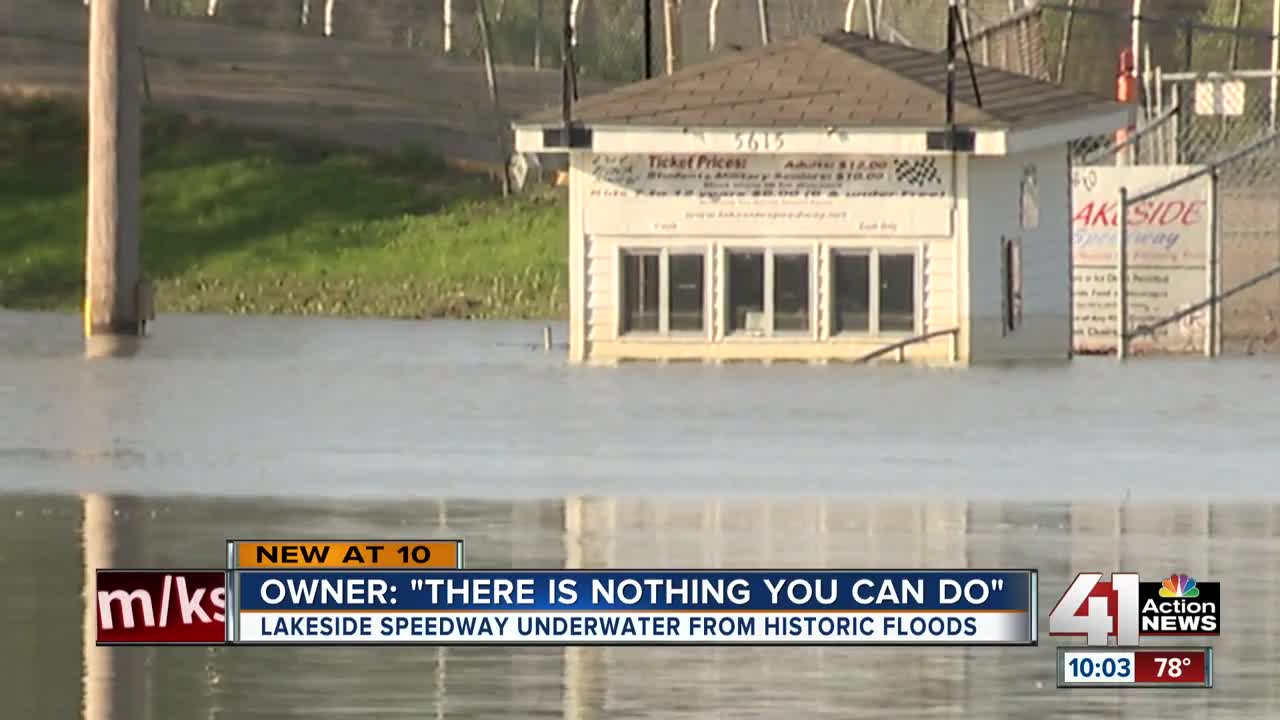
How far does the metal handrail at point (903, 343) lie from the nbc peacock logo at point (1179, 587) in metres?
24.8

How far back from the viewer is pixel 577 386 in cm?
3972

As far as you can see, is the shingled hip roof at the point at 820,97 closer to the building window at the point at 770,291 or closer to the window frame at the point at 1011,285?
the window frame at the point at 1011,285

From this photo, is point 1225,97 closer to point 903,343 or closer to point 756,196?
point 903,343

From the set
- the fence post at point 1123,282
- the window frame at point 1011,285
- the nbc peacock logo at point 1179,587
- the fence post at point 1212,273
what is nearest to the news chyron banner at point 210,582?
the nbc peacock logo at point 1179,587

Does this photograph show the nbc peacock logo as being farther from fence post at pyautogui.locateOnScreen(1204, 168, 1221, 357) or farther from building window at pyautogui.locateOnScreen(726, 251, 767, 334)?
building window at pyautogui.locateOnScreen(726, 251, 767, 334)

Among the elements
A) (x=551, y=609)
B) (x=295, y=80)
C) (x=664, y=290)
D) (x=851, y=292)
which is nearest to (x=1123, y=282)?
(x=851, y=292)

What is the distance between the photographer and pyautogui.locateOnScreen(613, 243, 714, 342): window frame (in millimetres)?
44344

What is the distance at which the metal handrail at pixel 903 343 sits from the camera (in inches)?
1729

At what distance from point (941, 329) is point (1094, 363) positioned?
6.04 ft

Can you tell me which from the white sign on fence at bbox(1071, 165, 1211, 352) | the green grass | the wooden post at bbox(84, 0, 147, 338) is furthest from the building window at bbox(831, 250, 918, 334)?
the green grass

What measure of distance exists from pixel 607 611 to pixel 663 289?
2802 cm

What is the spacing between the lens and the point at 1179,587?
18.5 metres

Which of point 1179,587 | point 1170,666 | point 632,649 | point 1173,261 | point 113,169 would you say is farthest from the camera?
point 113,169

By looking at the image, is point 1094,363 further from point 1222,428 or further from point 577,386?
point 1222,428
